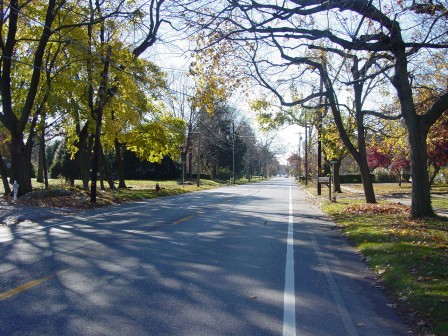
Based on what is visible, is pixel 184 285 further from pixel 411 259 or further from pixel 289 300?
pixel 411 259

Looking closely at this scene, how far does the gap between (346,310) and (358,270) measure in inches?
99.2

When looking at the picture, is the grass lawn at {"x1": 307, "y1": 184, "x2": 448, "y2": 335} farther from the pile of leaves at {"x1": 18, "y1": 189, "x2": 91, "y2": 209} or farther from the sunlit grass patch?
the pile of leaves at {"x1": 18, "y1": 189, "x2": 91, "y2": 209}

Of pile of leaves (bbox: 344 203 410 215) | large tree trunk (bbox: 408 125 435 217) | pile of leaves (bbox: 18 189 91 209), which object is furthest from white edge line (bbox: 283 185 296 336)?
pile of leaves (bbox: 18 189 91 209)

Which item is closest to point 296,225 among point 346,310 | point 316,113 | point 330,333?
point 346,310

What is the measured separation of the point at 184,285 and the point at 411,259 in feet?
13.9

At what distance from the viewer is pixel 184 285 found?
6.74 meters

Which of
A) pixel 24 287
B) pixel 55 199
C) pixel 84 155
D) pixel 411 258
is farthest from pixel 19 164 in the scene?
pixel 411 258

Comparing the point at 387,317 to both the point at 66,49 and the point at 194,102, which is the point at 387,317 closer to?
the point at 194,102

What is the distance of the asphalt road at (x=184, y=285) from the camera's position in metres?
5.17

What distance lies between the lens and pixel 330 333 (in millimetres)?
5016

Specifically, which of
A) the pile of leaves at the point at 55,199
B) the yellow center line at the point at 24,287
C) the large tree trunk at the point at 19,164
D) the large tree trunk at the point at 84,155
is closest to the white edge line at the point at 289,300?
the yellow center line at the point at 24,287

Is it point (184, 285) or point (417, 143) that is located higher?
point (417, 143)

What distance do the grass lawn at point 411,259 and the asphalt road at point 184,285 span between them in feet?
0.97

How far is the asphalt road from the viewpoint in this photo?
5.17m
